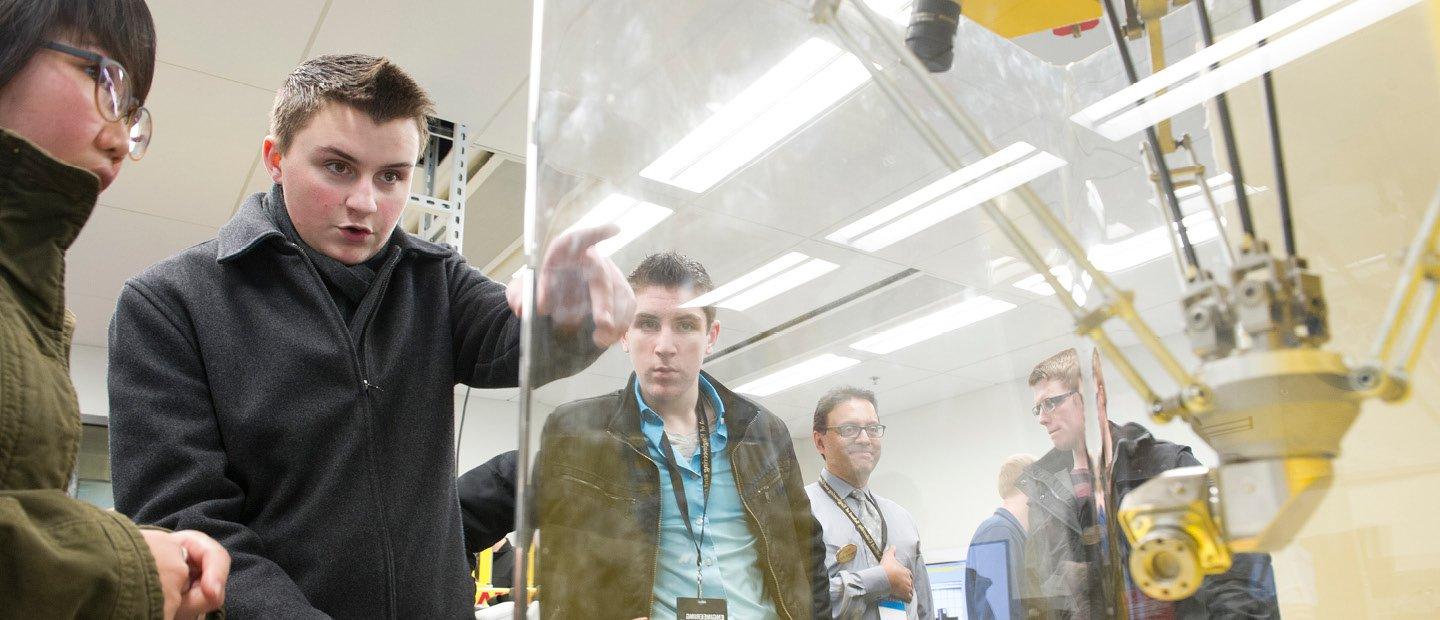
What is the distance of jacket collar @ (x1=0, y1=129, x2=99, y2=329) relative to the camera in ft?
2.08

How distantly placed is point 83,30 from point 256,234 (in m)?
0.24

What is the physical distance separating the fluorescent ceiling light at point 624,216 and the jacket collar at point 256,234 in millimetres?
477

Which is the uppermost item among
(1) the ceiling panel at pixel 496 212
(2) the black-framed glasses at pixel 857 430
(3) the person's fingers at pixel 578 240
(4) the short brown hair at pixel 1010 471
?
(1) the ceiling panel at pixel 496 212

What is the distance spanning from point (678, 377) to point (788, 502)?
101mm

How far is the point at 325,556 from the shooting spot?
2.66ft

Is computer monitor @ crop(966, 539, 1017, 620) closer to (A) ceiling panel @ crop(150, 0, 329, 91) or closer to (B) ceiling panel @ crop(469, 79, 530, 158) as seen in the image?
(A) ceiling panel @ crop(150, 0, 329, 91)

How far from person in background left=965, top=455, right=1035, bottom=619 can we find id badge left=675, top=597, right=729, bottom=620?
18 centimetres

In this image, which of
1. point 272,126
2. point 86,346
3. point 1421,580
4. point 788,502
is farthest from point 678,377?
point 86,346

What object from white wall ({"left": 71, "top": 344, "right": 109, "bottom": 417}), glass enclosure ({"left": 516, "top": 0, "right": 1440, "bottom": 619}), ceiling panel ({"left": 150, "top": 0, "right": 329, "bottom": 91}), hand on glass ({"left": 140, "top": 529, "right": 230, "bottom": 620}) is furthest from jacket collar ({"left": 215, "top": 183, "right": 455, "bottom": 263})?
white wall ({"left": 71, "top": 344, "right": 109, "bottom": 417})

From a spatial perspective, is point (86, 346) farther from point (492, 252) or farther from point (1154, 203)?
point (1154, 203)

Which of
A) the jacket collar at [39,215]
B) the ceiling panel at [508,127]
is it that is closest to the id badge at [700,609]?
the jacket collar at [39,215]

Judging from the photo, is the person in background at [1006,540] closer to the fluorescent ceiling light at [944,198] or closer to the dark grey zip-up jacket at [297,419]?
the fluorescent ceiling light at [944,198]

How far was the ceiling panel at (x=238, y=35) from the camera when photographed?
2.43 metres

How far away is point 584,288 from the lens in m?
0.56
